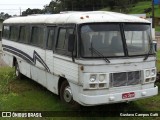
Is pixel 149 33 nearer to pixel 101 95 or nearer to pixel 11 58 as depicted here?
pixel 101 95

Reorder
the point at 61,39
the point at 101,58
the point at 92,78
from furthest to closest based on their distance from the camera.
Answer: the point at 61,39, the point at 101,58, the point at 92,78

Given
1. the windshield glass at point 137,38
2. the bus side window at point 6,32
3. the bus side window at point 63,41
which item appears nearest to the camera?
the windshield glass at point 137,38

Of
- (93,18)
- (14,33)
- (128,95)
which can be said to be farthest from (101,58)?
(14,33)

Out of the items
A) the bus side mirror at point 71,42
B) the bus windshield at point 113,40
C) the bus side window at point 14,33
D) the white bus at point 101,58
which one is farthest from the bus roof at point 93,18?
the bus side window at point 14,33

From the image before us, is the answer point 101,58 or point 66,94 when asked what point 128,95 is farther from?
point 66,94

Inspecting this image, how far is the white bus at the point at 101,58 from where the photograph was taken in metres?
8.12

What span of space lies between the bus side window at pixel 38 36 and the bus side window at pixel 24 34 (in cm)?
74

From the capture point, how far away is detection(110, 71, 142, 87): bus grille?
8.27 m

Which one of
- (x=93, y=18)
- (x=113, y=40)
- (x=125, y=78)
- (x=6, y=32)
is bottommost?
(x=125, y=78)

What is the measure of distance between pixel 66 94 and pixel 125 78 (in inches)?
74.4

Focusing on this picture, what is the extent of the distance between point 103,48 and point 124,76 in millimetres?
902

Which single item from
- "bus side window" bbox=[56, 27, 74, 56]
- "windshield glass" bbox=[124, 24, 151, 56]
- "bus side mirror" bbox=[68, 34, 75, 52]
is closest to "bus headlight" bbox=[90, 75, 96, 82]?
"bus side mirror" bbox=[68, 34, 75, 52]

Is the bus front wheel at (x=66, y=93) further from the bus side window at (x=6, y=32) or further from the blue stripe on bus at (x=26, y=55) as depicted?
the bus side window at (x=6, y=32)

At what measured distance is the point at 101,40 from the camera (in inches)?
330
